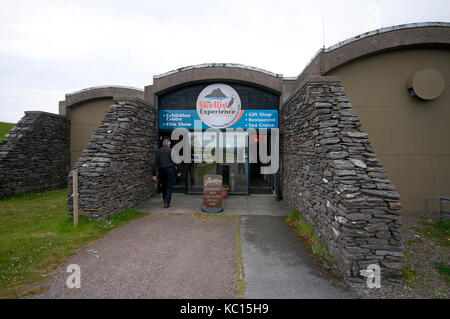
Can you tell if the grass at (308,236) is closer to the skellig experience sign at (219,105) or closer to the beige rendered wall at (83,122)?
the skellig experience sign at (219,105)

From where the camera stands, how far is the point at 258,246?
425 centimetres

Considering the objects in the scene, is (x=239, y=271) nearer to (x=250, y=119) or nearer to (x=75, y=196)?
(x=75, y=196)

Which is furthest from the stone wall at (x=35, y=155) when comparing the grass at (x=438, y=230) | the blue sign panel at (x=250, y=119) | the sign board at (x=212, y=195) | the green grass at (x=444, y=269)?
the grass at (x=438, y=230)

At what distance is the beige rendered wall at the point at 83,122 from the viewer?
10.9 metres

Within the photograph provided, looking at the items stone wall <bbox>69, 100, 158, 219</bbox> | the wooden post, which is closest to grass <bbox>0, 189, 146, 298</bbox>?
the wooden post

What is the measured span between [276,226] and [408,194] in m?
5.29

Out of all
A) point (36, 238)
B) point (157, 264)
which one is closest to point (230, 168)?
point (157, 264)

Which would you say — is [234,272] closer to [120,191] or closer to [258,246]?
[258,246]

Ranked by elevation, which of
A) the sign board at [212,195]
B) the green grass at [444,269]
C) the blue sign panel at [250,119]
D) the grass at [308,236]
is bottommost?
the green grass at [444,269]

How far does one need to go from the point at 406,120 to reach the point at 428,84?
4.18 feet

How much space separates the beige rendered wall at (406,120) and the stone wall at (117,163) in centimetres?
797

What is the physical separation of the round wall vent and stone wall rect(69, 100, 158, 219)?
32.4ft

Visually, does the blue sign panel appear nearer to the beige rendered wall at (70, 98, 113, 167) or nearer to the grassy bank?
the grassy bank

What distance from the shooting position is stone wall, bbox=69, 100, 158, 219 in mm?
5359
